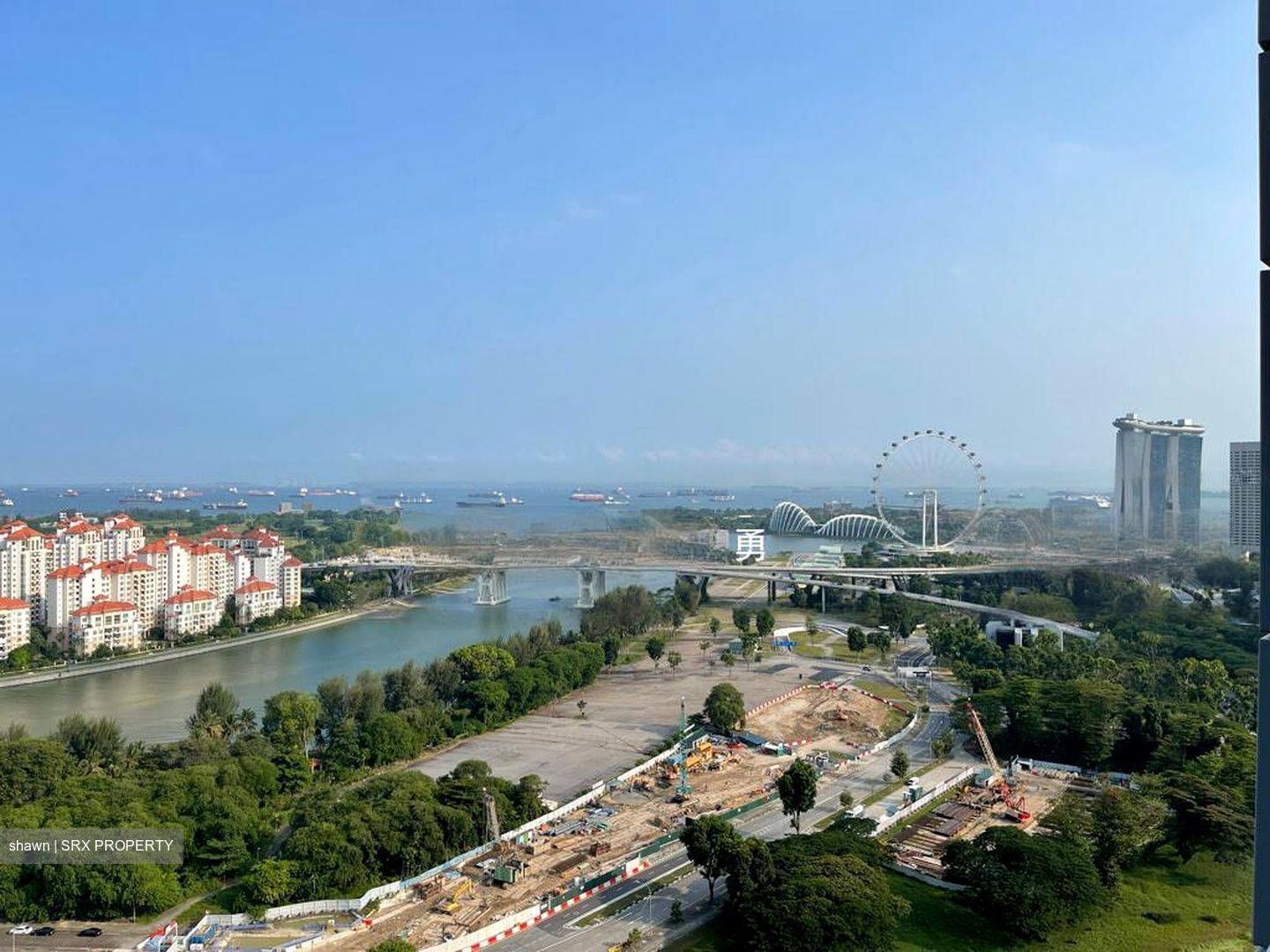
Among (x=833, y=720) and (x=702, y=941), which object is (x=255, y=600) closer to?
(x=833, y=720)

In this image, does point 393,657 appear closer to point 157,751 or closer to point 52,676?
point 52,676

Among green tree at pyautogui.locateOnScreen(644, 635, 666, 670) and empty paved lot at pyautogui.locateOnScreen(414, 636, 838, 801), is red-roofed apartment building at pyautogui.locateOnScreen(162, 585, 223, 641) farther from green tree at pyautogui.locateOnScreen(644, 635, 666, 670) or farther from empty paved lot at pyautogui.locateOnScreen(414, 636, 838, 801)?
green tree at pyautogui.locateOnScreen(644, 635, 666, 670)

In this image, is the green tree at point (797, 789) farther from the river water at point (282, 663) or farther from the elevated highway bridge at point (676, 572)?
the elevated highway bridge at point (676, 572)

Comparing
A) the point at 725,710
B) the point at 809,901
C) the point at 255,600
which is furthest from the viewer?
the point at 255,600

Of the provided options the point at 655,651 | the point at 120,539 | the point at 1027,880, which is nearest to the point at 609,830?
the point at 1027,880

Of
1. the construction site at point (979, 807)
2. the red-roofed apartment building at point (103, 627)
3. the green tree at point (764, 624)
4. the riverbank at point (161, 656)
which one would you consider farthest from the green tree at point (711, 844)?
the red-roofed apartment building at point (103, 627)

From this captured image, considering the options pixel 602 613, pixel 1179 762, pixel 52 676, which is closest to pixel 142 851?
pixel 1179 762
